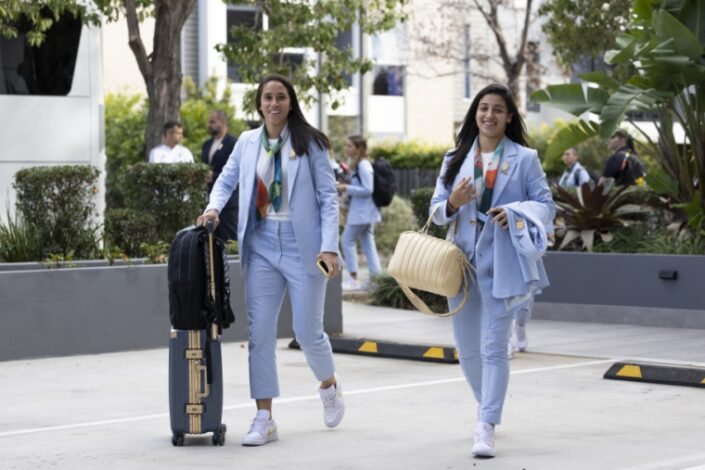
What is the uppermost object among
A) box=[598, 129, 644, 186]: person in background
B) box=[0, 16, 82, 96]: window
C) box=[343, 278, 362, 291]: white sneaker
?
box=[0, 16, 82, 96]: window

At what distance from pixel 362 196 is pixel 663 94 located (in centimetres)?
478

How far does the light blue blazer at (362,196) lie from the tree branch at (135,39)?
3219 mm

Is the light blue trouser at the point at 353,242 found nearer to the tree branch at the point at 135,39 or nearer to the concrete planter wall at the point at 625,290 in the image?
the tree branch at the point at 135,39

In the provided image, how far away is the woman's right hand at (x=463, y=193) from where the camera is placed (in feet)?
25.5

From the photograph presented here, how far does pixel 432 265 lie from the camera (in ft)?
25.9

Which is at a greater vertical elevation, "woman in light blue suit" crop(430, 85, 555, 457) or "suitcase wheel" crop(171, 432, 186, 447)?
"woman in light blue suit" crop(430, 85, 555, 457)

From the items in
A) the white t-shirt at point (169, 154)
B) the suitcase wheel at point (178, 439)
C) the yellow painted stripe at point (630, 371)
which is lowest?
the yellow painted stripe at point (630, 371)

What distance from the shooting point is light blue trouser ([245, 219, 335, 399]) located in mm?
8242

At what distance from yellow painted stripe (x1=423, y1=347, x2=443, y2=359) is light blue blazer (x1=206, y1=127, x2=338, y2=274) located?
3599mm

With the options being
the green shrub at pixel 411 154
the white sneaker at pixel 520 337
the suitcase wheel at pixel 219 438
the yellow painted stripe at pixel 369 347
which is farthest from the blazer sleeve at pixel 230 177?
the green shrub at pixel 411 154

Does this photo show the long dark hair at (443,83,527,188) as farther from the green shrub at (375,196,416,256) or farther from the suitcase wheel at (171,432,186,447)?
the green shrub at (375,196,416,256)

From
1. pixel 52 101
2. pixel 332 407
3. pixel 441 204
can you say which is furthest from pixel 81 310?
pixel 52 101

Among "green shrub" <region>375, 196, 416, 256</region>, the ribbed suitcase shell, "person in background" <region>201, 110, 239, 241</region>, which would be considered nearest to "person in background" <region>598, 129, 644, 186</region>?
"person in background" <region>201, 110, 239, 241</region>

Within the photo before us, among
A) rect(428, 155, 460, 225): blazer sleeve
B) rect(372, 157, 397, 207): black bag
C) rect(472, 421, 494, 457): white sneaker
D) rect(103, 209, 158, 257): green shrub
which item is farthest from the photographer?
rect(372, 157, 397, 207): black bag
